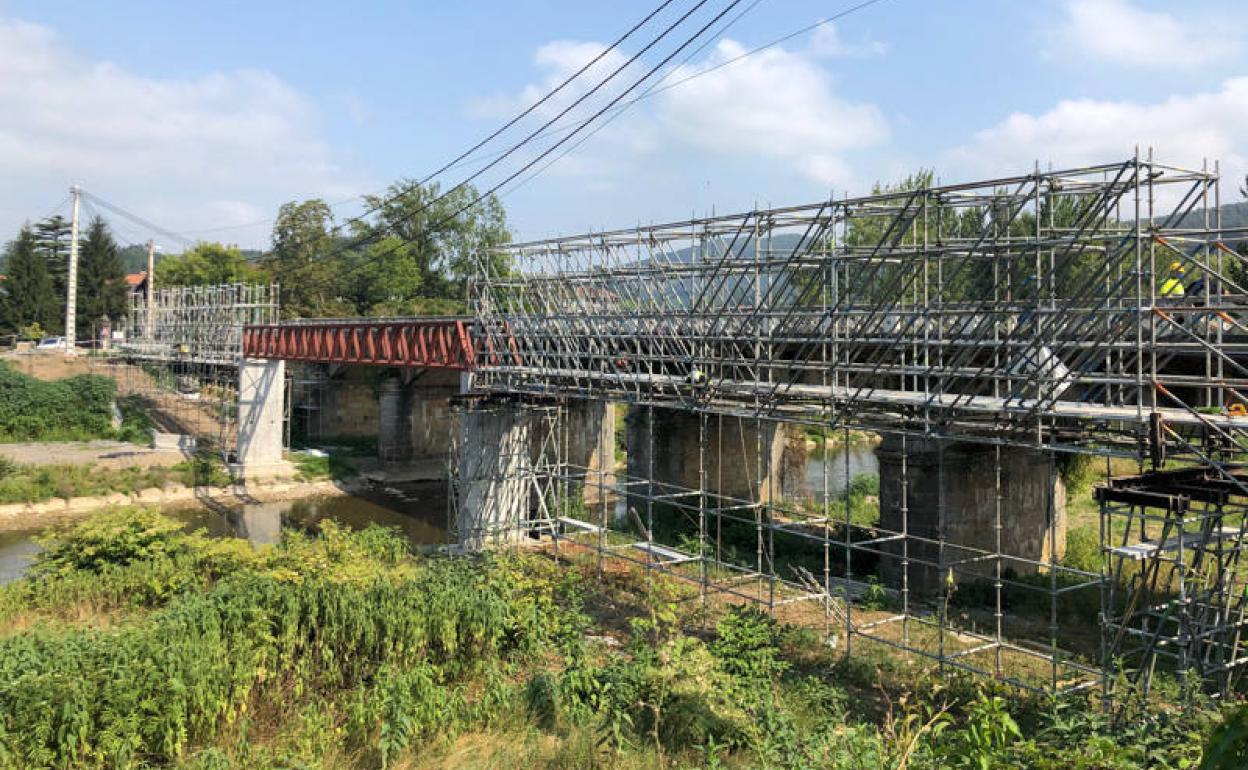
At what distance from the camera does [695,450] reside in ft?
97.5

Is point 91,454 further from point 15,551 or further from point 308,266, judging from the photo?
point 308,266

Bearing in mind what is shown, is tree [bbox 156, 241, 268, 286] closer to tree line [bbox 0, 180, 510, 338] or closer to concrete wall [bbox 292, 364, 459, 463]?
tree line [bbox 0, 180, 510, 338]

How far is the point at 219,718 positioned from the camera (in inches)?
358

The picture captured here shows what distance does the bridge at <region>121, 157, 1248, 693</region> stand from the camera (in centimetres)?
1080

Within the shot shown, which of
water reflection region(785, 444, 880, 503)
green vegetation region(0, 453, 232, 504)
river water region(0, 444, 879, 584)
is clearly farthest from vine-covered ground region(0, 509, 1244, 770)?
water reflection region(785, 444, 880, 503)

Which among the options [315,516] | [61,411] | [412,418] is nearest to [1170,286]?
[315,516]

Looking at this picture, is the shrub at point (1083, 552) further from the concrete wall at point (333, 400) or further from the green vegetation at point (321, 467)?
the concrete wall at point (333, 400)

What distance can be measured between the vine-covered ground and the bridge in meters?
2.28

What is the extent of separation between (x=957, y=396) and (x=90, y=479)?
32004 mm

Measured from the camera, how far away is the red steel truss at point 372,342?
26219 mm

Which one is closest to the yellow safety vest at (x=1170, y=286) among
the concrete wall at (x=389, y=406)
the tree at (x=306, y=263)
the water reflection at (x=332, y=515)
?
the water reflection at (x=332, y=515)

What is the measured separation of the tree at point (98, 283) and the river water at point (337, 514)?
4272cm

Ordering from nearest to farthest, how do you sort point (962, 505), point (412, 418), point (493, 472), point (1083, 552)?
point (962, 505), point (1083, 552), point (493, 472), point (412, 418)

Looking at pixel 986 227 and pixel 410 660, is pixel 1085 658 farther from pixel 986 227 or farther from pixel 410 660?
pixel 410 660
